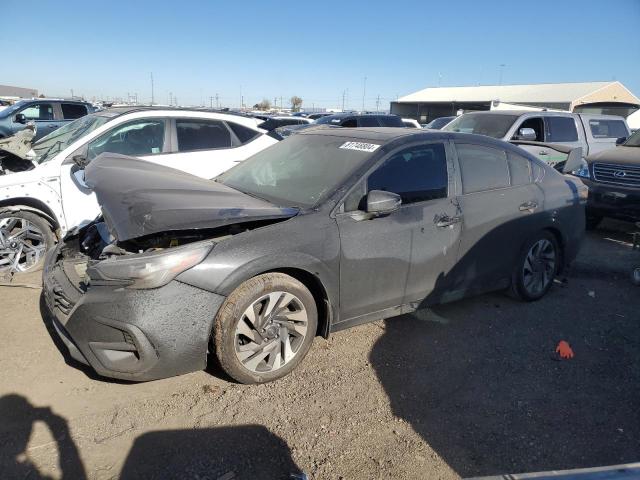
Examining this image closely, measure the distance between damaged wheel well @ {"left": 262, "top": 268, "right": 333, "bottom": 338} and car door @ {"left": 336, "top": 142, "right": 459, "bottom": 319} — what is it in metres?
Result: 0.12

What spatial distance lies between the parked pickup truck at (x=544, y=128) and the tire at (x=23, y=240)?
6892 mm

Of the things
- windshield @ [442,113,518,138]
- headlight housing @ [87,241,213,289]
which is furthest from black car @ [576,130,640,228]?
headlight housing @ [87,241,213,289]

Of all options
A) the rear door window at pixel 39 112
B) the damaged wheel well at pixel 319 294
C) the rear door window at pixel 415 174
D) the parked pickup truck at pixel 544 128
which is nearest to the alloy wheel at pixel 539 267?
the rear door window at pixel 415 174

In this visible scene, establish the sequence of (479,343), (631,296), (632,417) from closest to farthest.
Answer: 1. (632,417)
2. (479,343)
3. (631,296)

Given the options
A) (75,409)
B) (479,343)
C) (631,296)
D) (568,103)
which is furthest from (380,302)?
(568,103)

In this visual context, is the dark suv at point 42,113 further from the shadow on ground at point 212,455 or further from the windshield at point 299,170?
the shadow on ground at point 212,455

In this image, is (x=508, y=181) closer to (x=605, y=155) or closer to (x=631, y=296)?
(x=631, y=296)

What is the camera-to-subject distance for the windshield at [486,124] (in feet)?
28.2

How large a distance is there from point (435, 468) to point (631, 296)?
12.1 ft

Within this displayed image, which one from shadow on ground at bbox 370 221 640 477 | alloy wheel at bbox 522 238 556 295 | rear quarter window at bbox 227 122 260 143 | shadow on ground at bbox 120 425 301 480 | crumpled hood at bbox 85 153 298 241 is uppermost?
rear quarter window at bbox 227 122 260 143

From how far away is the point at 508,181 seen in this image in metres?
4.19

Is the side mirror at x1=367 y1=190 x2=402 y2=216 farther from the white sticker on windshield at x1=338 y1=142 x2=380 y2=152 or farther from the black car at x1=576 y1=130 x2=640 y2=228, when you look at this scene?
the black car at x1=576 y1=130 x2=640 y2=228

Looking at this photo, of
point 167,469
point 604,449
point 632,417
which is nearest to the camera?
point 167,469

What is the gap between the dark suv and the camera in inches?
499
